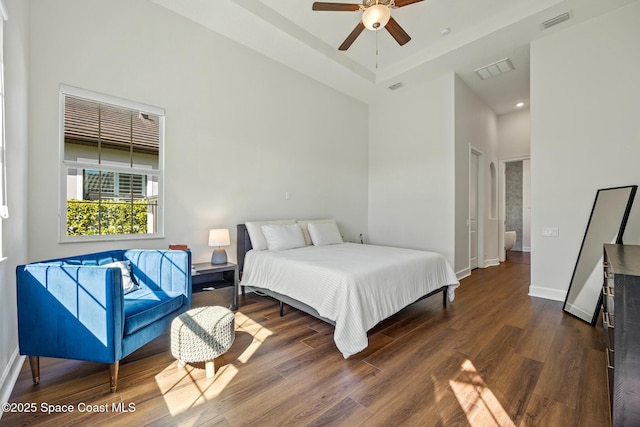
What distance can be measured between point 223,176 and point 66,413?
8.99ft

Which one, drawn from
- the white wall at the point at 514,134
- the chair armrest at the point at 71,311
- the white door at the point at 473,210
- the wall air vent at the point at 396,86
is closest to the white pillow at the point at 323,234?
the white door at the point at 473,210

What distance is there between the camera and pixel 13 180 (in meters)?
1.97

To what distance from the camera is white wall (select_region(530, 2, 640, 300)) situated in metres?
3.13

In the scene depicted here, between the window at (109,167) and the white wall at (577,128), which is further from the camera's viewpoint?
the white wall at (577,128)

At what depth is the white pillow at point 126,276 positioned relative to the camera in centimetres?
229

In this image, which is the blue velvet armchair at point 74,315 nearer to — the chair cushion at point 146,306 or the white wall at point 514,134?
the chair cushion at point 146,306

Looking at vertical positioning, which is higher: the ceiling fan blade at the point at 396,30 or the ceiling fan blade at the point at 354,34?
the ceiling fan blade at the point at 354,34

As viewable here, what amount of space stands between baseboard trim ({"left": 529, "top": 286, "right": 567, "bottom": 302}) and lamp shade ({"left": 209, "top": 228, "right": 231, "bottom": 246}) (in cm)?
415

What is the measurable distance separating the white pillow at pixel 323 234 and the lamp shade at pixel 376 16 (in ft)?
8.84

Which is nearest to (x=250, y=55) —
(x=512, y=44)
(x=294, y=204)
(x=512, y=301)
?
(x=294, y=204)

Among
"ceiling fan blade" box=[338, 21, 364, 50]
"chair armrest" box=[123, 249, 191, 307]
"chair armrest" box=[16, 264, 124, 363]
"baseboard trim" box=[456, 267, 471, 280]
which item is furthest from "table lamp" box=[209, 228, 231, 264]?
"baseboard trim" box=[456, 267, 471, 280]

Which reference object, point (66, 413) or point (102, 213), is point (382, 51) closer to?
point (102, 213)

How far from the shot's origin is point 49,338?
175cm

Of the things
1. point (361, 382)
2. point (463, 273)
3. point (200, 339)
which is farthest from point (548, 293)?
point (200, 339)
